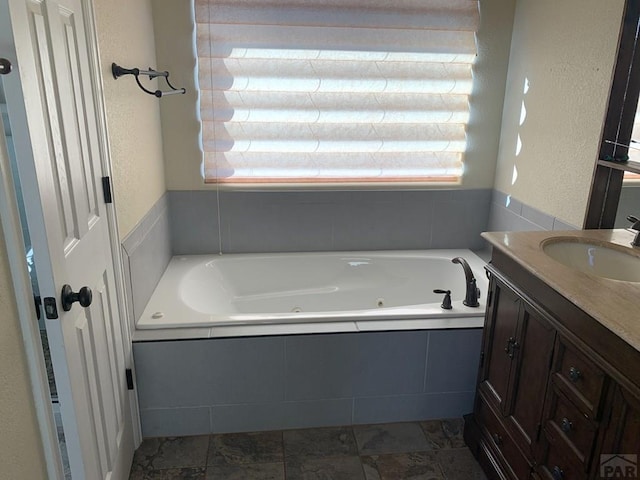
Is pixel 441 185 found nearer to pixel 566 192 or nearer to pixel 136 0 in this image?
pixel 566 192

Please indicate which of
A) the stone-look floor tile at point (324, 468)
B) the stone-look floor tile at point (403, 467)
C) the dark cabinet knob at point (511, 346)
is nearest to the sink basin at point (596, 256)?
the dark cabinet knob at point (511, 346)

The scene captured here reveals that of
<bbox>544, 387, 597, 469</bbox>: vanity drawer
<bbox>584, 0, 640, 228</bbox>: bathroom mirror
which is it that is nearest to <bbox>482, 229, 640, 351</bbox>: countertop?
<bbox>584, 0, 640, 228</bbox>: bathroom mirror

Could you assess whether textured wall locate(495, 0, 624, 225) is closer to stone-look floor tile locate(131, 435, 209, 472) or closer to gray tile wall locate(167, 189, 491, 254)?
A: gray tile wall locate(167, 189, 491, 254)

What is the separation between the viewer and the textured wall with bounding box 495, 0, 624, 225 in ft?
6.91

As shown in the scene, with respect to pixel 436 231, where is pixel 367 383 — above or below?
below

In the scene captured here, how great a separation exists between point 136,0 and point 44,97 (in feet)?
4.22

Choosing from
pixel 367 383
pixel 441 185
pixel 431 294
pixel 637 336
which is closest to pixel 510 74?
pixel 441 185

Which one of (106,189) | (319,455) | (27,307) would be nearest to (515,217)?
(319,455)

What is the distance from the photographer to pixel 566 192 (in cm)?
234

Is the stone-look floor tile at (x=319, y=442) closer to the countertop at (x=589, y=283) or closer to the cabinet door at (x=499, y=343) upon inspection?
the cabinet door at (x=499, y=343)

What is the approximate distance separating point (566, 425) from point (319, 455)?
1.06 metres

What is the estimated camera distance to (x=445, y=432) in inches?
89.5

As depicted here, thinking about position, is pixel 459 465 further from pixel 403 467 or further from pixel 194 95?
pixel 194 95

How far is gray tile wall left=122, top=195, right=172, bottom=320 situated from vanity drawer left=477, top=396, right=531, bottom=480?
4.97ft
